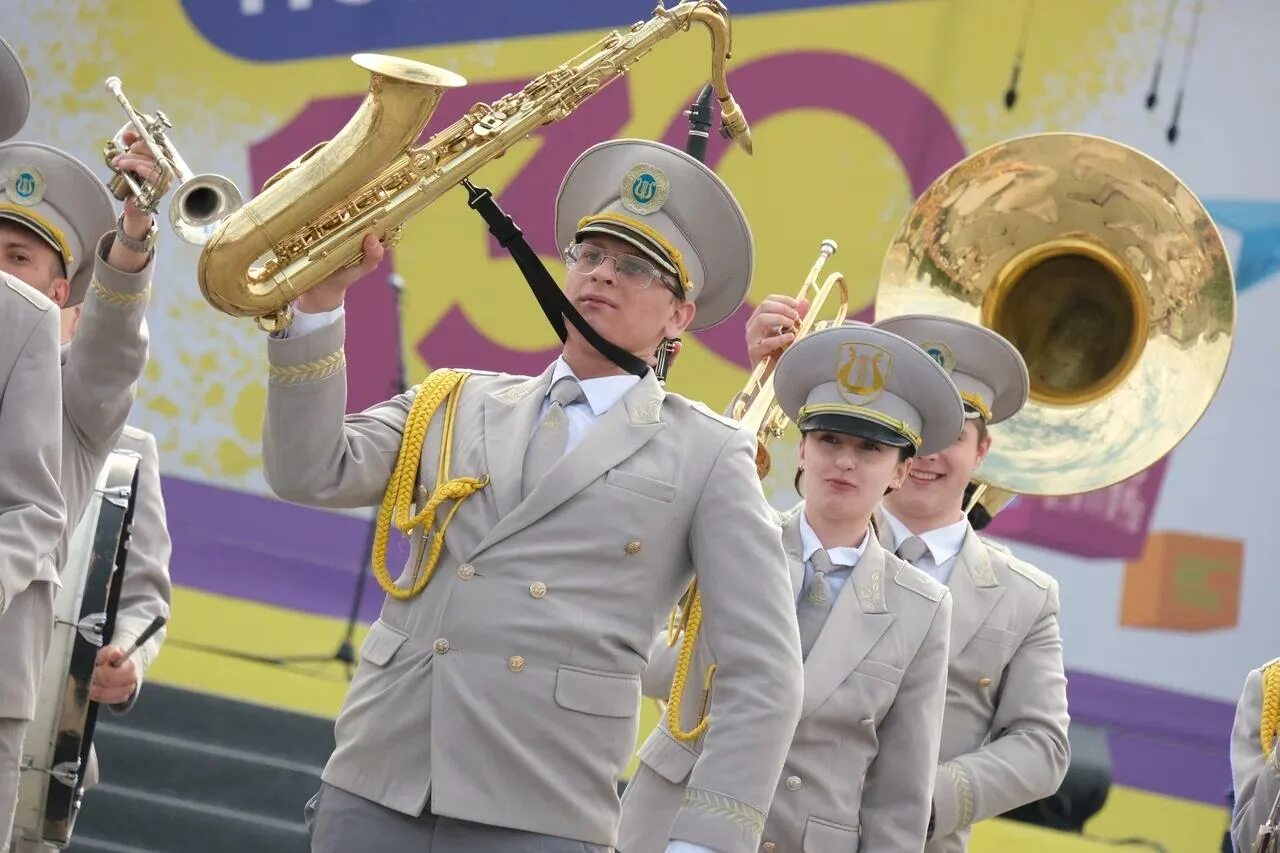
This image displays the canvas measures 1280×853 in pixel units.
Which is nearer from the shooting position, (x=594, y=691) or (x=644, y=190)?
(x=594, y=691)

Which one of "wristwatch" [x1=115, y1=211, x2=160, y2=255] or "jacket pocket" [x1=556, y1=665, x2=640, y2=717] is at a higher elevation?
"wristwatch" [x1=115, y1=211, x2=160, y2=255]

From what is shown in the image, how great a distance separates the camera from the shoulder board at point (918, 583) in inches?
177

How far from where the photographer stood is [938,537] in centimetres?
518

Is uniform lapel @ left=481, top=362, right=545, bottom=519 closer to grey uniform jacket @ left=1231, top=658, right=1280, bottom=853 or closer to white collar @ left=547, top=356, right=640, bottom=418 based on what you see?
white collar @ left=547, top=356, right=640, bottom=418

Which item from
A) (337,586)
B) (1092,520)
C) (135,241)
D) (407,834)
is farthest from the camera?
(337,586)

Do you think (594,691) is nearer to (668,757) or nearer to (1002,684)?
(668,757)

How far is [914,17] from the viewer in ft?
27.9

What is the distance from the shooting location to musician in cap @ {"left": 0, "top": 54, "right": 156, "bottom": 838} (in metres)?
4.27

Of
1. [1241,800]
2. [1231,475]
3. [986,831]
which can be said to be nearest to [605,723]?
[1241,800]

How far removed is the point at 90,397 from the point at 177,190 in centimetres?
89

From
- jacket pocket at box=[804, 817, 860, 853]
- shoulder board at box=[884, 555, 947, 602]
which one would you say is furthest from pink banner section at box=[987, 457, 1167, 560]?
jacket pocket at box=[804, 817, 860, 853]

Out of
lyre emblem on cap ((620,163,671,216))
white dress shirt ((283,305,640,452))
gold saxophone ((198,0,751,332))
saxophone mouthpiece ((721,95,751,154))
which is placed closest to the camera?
gold saxophone ((198,0,751,332))

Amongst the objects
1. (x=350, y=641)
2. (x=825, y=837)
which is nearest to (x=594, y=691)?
(x=825, y=837)

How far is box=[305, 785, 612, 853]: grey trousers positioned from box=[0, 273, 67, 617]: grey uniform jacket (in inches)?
30.2
